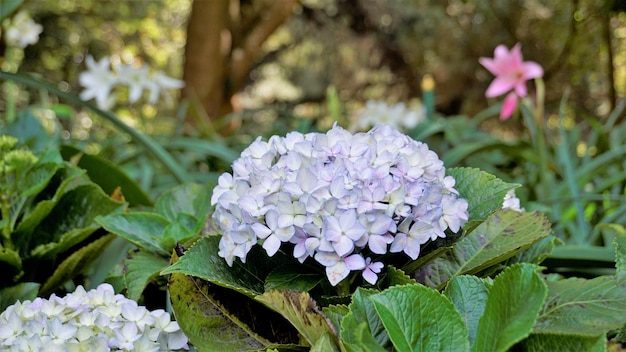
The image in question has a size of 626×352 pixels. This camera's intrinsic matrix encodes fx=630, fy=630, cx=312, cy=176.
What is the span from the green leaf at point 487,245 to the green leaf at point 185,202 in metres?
0.29

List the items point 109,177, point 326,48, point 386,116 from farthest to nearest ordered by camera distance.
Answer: point 326,48, point 386,116, point 109,177

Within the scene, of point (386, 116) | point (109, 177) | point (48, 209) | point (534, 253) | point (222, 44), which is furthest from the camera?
point (222, 44)

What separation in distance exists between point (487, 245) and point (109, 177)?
609 millimetres

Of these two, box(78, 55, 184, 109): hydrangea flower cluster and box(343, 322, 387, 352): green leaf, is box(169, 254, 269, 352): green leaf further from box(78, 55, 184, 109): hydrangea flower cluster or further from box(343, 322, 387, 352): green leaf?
box(78, 55, 184, 109): hydrangea flower cluster

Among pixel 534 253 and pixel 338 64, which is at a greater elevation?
pixel 534 253

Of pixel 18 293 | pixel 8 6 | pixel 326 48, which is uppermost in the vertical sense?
pixel 8 6

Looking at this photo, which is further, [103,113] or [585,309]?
[103,113]

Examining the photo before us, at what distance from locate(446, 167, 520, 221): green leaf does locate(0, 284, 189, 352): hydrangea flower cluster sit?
0.27 metres

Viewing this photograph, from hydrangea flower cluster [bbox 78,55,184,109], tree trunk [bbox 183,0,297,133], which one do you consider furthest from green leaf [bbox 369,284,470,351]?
tree trunk [bbox 183,0,297,133]

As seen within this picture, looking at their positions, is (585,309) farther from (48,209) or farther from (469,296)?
(48,209)

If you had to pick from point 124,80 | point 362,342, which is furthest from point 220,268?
point 124,80

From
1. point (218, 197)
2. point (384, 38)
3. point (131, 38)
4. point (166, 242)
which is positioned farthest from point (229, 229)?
point (131, 38)

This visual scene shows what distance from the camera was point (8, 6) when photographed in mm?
1129

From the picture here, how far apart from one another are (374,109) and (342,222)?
1.81 meters
